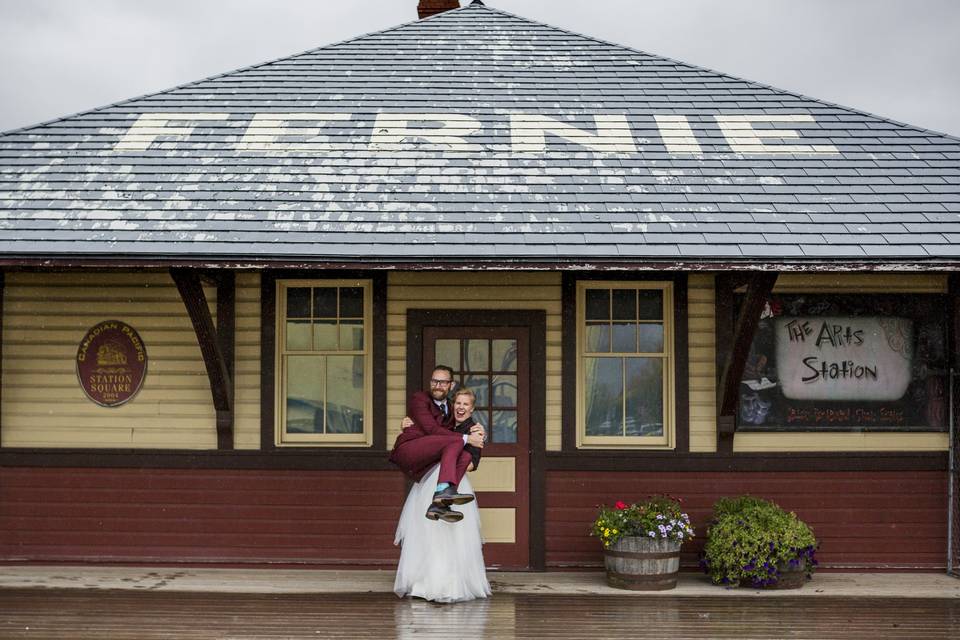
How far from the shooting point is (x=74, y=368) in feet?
29.2

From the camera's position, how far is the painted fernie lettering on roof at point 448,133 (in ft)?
30.8

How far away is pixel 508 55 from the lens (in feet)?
36.9

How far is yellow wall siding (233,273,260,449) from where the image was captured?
28.8ft

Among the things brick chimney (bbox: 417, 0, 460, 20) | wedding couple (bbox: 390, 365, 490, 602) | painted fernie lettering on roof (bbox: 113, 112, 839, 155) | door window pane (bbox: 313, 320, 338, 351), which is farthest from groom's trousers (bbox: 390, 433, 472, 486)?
brick chimney (bbox: 417, 0, 460, 20)

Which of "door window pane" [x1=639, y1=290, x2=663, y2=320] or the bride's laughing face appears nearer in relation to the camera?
the bride's laughing face

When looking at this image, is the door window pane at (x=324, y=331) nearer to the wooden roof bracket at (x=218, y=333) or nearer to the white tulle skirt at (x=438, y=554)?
the wooden roof bracket at (x=218, y=333)

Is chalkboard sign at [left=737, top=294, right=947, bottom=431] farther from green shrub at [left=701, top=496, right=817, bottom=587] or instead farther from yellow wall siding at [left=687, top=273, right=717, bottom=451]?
green shrub at [left=701, top=496, right=817, bottom=587]

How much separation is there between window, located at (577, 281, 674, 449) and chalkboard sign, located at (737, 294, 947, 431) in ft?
2.44

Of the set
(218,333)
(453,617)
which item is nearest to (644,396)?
(453,617)

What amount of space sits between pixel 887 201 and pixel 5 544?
8087mm

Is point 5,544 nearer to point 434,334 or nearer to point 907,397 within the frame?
point 434,334

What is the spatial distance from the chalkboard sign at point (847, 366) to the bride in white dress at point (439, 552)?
A: 8.59ft

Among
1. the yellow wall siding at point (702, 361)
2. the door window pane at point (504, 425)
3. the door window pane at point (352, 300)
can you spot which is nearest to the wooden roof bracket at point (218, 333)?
the door window pane at point (352, 300)

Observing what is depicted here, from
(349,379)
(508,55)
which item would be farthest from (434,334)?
(508,55)
